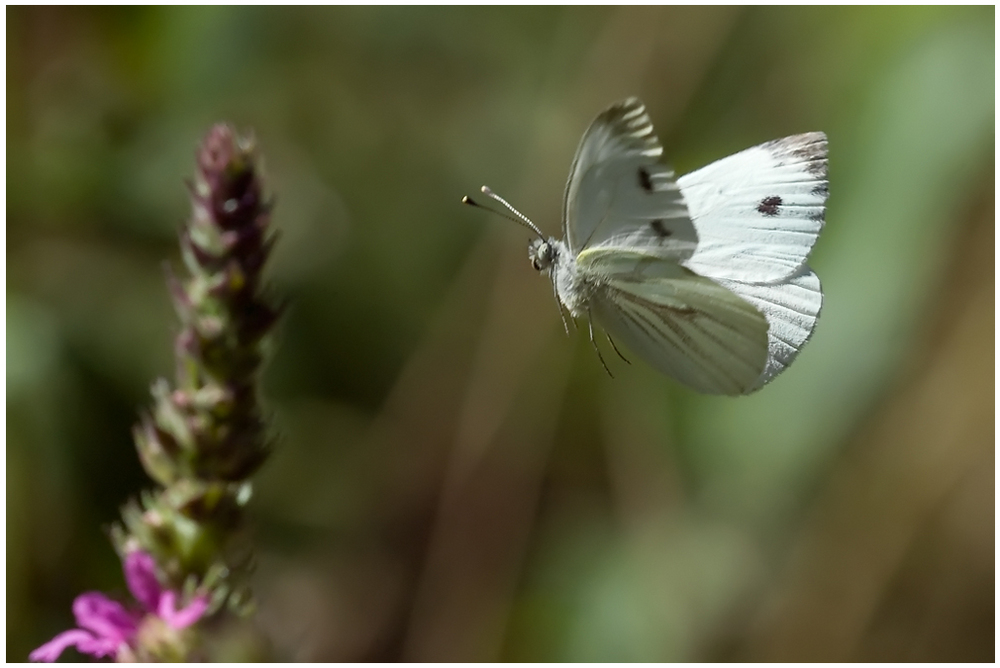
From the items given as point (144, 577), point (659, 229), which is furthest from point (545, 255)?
point (144, 577)

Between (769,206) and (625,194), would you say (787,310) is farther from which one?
(625,194)

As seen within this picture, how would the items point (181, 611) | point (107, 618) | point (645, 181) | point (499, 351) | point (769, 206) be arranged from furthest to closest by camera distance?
point (499, 351) → point (769, 206) → point (645, 181) → point (107, 618) → point (181, 611)

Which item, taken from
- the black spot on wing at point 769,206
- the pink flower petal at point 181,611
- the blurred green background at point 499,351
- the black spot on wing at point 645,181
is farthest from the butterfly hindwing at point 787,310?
the pink flower petal at point 181,611

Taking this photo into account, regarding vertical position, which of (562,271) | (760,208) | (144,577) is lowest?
(144,577)

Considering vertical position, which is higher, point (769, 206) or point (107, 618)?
point (769, 206)

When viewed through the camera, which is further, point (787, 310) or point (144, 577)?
point (787, 310)

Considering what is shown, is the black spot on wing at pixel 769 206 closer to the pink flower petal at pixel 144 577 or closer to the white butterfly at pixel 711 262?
the white butterfly at pixel 711 262

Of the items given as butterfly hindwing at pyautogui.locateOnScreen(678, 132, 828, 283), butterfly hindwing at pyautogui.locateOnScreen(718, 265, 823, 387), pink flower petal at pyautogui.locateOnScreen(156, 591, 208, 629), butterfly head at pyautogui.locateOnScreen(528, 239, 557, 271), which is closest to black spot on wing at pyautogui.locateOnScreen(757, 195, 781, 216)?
butterfly hindwing at pyautogui.locateOnScreen(678, 132, 828, 283)
